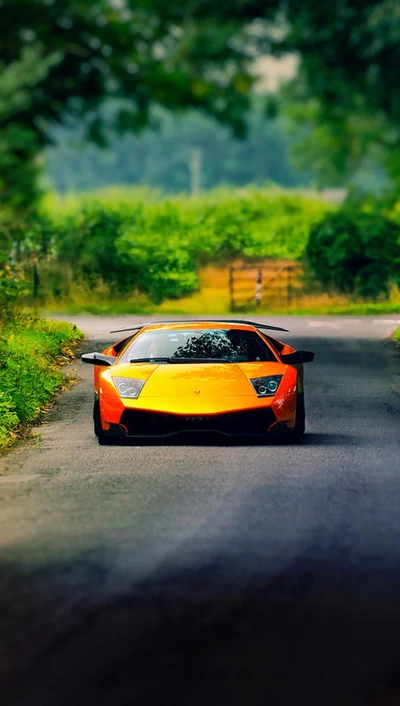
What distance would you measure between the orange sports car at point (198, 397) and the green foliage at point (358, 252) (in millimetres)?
33859

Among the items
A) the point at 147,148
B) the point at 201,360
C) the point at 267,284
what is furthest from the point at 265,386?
the point at 267,284

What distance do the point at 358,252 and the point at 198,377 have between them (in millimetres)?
34750

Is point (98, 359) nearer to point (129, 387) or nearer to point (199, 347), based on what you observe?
point (129, 387)

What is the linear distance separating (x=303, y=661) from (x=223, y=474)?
6821mm

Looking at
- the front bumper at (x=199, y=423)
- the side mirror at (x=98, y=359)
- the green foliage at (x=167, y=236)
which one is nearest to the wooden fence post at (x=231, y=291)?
the green foliage at (x=167, y=236)

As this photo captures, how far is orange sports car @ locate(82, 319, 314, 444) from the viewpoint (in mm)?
16203

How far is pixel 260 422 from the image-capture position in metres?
16.2

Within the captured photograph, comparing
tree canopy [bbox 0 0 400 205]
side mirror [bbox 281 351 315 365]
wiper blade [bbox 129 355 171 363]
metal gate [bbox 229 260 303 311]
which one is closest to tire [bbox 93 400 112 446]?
wiper blade [bbox 129 355 171 363]

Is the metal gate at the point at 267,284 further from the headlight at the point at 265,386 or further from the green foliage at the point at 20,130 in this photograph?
the green foliage at the point at 20,130

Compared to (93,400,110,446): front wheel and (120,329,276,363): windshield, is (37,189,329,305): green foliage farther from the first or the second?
(93,400,110,446): front wheel

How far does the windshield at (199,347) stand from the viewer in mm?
17203

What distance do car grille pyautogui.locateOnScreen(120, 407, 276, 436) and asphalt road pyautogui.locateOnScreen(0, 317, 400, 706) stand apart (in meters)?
0.22

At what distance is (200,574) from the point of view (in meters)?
9.27

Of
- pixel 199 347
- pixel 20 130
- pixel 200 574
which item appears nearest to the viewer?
pixel 20 130
